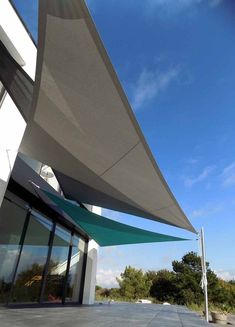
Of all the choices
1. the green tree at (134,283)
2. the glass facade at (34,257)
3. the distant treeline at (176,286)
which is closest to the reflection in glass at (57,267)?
the glass facade at (34,257)

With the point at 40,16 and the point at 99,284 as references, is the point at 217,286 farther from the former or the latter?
the point at 40,16

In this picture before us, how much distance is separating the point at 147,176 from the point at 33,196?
10.0 ft

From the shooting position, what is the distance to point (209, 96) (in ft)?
21.7

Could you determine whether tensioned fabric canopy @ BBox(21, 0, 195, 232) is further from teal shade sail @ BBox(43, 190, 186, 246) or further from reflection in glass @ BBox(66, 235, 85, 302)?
reflection in glass @ BBox(66, 235, 85, 302)

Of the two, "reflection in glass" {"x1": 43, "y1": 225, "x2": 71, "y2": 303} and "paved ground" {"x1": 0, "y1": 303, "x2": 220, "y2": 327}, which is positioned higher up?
"reflection in glass" {"x1": 43, "y1": 225, "x2": 71, "y2": 303}

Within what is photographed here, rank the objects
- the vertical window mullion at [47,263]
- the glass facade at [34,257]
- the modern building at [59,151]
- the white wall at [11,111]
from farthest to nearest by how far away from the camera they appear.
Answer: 1. the vertical window mullion at [47,263]
2. the glass facade at [34,257]
3. the white wall at [11,111]
4. the modern building at [59,151]

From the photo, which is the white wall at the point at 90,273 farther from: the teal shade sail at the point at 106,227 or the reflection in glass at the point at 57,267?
the teal shade sail at the point at 106,227

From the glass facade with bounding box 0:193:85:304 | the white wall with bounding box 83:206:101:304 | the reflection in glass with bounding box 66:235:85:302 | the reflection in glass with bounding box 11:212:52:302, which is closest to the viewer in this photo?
the glass facade with bounding box 0:193:85:304

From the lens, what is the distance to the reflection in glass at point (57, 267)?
7035 millimetres

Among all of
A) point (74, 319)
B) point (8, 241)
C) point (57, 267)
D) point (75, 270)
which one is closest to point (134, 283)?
point (75, 270)

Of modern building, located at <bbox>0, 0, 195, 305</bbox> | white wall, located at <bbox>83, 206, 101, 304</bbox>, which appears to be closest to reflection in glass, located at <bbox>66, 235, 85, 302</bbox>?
white wall, located at <bbox>83, 206, 101, 304</bbox>

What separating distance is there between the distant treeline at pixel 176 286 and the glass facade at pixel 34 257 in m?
13.8

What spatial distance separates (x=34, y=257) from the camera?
6.16m

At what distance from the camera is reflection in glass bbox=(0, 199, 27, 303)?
5012 mm
